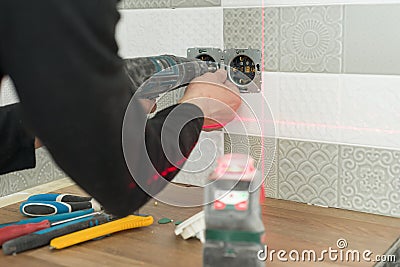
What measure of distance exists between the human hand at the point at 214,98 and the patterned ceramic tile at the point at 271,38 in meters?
0.08

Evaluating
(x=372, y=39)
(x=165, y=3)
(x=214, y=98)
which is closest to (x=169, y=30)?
(x=165, y=3)

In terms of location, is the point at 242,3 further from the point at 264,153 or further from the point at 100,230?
the point at 100,230

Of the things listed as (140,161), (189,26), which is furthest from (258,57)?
(140,161)

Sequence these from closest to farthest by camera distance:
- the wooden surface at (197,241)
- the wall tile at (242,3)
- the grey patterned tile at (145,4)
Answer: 1. the wooden surface at (197,241)
2. the wall tile at (242,3)
3. the grey patterned tile at (145,4)

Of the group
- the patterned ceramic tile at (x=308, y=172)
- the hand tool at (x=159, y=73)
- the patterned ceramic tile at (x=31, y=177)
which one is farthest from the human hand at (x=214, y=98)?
the patterned ceramic tile at (x=31, y=177)

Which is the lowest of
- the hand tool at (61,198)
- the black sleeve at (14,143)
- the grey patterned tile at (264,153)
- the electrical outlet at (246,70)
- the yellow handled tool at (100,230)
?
the yellow handled tool at (100,230)

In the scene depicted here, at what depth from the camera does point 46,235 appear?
2.76 ft

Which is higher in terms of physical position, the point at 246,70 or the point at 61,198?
the point at 246,70

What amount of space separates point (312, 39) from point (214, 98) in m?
0.21

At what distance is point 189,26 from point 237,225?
1.96 feet

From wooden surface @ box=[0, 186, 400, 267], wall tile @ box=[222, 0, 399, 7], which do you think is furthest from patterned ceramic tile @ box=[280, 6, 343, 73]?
wooden surface @ box=[0, 186, 400, 267]

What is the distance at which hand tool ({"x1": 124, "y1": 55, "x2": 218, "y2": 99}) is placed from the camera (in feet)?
2.97

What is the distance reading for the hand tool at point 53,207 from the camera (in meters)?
0.95

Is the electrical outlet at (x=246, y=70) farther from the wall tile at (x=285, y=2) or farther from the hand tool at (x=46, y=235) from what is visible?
the hand tool at (x=46, y=235)
